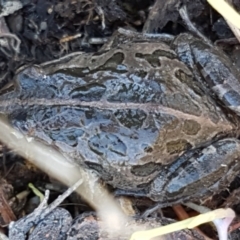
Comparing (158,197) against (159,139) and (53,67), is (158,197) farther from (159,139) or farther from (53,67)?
(53,67)

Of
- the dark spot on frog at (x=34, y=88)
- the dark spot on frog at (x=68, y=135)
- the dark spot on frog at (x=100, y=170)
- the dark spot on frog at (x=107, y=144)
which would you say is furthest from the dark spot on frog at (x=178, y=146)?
the dark spot on frog at (x=34, y=88)

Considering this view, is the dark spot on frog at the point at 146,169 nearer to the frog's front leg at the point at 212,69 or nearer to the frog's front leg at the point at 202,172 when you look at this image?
the frog's front leg at the point at 202,172

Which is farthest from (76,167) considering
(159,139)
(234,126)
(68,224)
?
(234,126)

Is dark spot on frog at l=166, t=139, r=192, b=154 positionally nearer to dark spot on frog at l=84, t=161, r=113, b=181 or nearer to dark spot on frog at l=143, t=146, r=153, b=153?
dark spot on frog at l=143, t=146, r=153, b=153

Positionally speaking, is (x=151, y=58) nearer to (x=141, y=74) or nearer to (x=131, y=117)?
(x=141, y=74)

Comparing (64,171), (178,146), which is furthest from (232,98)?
(64,171)

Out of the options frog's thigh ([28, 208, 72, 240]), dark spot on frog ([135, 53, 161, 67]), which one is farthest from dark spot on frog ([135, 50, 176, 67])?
frog's thigh ([28, 208, 72, 240])

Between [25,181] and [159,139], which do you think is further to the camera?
[25,181]

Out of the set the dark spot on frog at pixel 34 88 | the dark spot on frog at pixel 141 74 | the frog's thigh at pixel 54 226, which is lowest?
the frog's thigh at pixel 54 226
